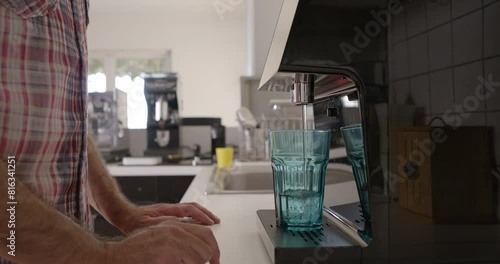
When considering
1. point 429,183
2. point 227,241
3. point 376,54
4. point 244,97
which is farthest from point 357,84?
point 244,97

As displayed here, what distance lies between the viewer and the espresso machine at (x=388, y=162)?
1.56ft

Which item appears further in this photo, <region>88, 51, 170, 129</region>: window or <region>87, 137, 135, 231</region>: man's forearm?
<region>88, 51, 170, 129</region>: window

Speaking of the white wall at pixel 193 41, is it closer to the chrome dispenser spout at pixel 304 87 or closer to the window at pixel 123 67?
the window at pixel 123 67

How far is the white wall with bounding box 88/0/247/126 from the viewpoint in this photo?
4.89 m

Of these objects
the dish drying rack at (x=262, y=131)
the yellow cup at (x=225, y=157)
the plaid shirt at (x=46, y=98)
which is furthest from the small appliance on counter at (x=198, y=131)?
the plaid shirt at (x=46, y=98)

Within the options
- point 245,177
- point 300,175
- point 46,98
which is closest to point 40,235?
point 46,98

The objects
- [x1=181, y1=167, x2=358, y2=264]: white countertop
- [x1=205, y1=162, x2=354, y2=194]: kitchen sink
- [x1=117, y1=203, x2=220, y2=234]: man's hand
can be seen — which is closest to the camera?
[x1=181, y1=167, x2=358, y2=264]: white countertop

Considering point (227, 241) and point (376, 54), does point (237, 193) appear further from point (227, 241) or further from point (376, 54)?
point (376, 54)

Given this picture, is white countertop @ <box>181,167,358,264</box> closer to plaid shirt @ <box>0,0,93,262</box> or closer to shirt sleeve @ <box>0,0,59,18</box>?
plaid shirt @ <box>0,0,93,262</box>

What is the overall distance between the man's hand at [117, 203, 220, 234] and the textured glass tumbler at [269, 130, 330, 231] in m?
0.20

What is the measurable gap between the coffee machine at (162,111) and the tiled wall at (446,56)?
203 cm

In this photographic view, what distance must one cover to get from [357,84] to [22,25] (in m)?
0.52

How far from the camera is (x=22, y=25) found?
0.62 meters

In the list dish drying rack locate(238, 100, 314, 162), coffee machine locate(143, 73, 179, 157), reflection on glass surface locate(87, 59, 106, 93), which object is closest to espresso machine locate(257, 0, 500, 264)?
dish drying rack locate(238, 100, 314, 162)
